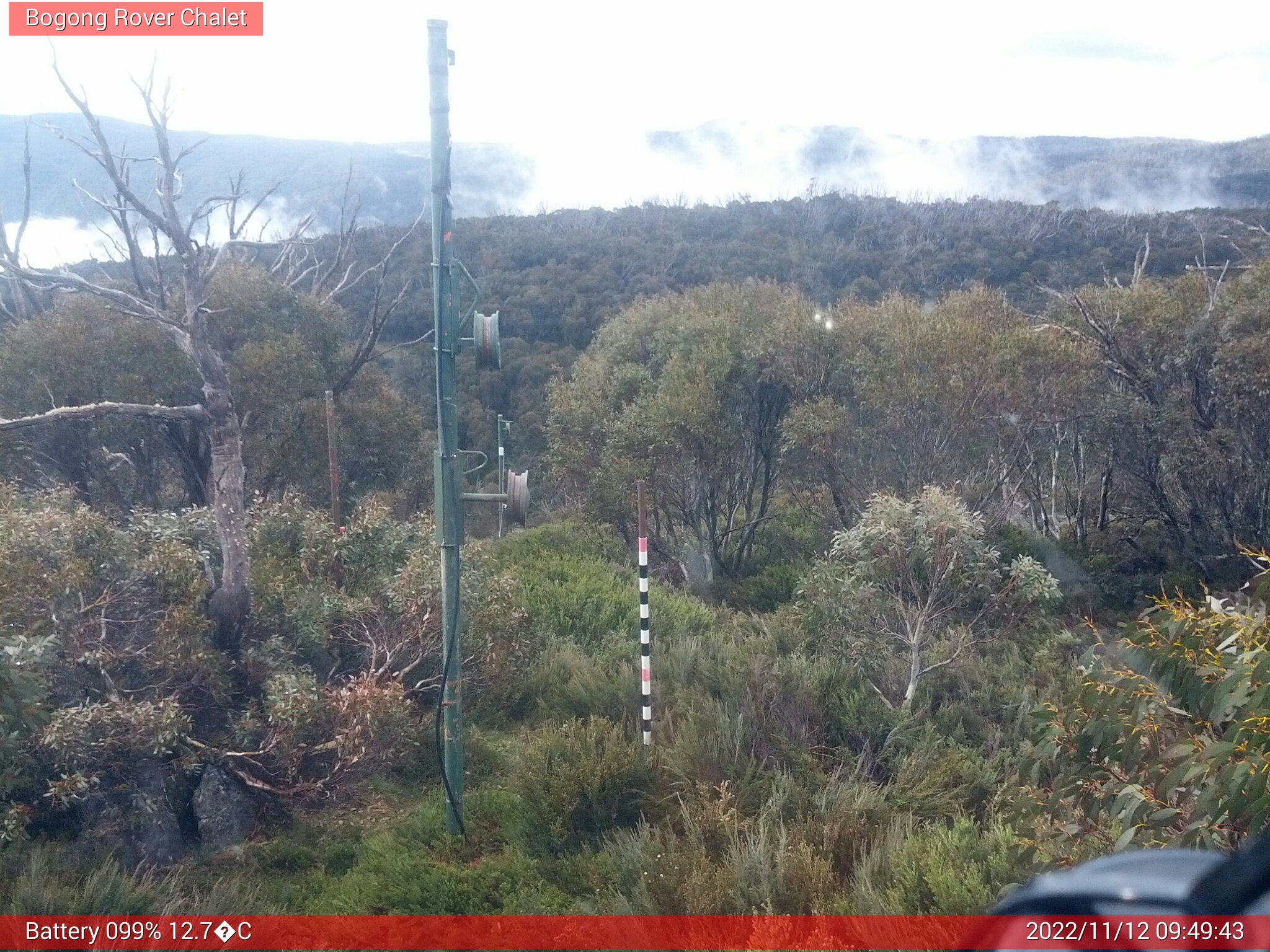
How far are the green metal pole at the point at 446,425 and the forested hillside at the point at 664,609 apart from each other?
50 centimetres

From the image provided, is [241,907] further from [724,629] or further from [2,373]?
[2,373]

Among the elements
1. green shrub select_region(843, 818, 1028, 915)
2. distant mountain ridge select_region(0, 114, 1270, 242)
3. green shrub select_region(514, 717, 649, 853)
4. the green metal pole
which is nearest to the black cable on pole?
the green metal pole

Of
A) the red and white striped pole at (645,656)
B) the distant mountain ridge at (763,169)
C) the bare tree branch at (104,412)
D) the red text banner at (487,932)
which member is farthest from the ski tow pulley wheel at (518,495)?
the distant mountain ridge at (763,169)

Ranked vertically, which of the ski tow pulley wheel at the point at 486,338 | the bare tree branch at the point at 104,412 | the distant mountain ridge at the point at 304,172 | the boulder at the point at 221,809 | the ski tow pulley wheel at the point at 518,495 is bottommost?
the boulder at the point at 221,809

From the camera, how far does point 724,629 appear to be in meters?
8.82

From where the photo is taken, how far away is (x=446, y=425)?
17.3 ft

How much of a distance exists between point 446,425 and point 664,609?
4698 mm

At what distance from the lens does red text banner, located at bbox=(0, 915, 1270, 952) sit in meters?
3.52

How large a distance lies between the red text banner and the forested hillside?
0.14 m

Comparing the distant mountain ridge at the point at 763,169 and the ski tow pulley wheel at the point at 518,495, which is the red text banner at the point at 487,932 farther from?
the distant mountain ridge at the point at 763,169

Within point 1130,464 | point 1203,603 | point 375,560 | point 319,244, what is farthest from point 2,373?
point 319,244

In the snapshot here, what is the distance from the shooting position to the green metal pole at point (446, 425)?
5.08m

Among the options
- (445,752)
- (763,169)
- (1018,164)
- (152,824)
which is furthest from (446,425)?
(763,169)

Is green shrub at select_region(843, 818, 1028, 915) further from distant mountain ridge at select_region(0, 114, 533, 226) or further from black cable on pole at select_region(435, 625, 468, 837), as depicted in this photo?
distant mountain ridge at select_region(0, 114, 533, 226)
